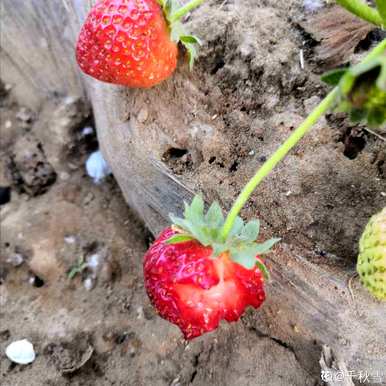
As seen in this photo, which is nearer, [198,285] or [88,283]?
[198,285]

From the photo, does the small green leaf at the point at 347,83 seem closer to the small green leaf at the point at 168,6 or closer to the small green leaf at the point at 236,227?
the small green leaf at the point at 236,227

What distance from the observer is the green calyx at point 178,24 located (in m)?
1.11

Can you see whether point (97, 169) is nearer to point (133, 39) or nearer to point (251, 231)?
point (133, 39)

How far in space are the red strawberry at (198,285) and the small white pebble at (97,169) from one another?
78 cm

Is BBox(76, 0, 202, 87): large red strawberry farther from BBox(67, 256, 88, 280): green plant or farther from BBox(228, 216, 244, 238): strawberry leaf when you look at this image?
BBox(67, 256, 88, 280): green plant

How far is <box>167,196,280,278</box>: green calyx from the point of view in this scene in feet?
3.02

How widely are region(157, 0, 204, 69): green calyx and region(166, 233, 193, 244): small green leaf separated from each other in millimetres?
411

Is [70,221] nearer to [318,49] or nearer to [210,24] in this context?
[210,24]

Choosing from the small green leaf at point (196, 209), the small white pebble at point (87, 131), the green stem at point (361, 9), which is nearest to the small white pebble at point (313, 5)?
the green stem at point (361, 9)

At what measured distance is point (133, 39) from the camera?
1115mm

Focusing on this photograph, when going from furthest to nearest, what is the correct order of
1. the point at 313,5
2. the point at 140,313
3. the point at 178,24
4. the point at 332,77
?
the point at 140,313, the point at 313,5, the point at 178,24, the point at 332,77

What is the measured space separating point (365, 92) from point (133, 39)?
0.55 meters

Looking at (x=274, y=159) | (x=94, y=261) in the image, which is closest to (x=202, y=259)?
(x=274, y=159)

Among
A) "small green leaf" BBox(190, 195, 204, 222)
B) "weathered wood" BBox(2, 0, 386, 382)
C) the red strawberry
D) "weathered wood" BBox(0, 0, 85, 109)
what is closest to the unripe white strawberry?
"weathered wood" BBox(2, 0, 386, 382)
